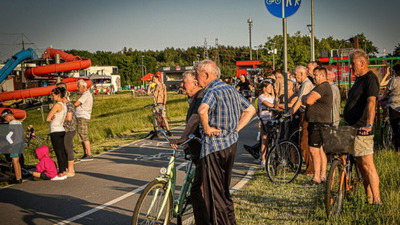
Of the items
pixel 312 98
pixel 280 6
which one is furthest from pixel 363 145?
pixel 280 6

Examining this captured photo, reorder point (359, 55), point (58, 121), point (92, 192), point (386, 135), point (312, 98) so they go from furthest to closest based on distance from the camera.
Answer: point (386, 135)
point (58, 121)
point (92, 192)
point (312, 98)
point (359, 55)

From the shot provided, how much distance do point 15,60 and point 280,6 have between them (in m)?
35.9

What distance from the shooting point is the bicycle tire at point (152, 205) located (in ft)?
14.4

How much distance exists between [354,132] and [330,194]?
79 cm

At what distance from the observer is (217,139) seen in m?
4.53

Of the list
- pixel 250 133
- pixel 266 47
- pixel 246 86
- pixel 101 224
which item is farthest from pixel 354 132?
pixel 266 47

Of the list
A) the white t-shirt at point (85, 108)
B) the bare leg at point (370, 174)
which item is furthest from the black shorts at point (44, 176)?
the bare leg at point (370, 174)

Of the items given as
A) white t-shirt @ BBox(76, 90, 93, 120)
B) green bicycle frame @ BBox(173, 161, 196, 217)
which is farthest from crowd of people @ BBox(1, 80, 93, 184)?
green bicycle frame @ BBox(173, 161, 196, 217)

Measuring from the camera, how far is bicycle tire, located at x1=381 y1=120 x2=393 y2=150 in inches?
413

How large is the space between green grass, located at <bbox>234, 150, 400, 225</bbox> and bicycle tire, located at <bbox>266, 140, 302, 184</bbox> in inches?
6.4

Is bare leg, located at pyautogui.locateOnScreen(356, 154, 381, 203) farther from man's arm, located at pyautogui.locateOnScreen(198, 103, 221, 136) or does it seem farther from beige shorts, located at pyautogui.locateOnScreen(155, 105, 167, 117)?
beige shorts, located at pyautogui.locateOnScreen(155, 105, 167, 117)

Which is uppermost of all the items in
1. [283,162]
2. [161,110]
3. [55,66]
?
[55,66]

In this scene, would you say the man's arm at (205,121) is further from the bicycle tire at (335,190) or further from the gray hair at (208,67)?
the bicycle tire at (335,190)

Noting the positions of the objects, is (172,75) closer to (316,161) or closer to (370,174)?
(316,161)
